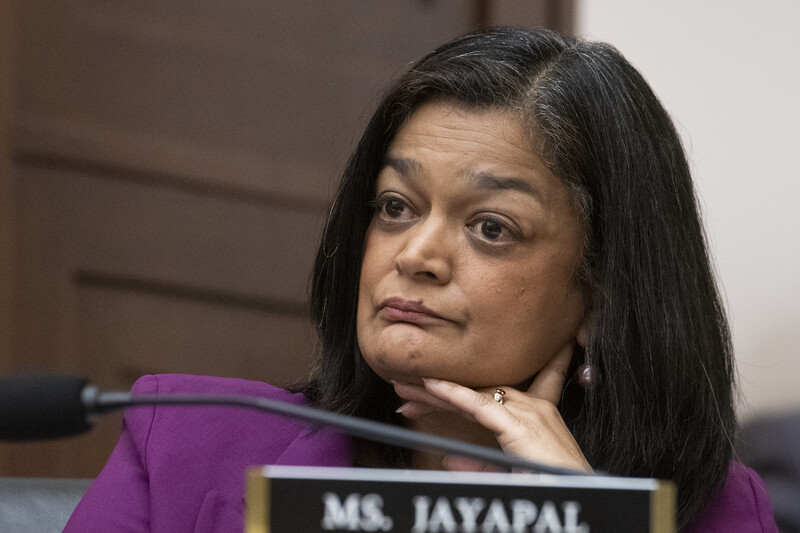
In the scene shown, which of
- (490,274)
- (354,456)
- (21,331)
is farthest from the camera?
(21,331)

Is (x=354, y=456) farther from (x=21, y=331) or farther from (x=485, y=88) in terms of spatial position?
(x=21, y=331)

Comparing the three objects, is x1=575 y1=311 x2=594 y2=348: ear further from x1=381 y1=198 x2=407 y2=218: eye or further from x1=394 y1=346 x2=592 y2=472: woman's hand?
x1=381 y1=198 x2=407 y2=218: eye

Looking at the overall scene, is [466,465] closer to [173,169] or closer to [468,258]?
[468,258]

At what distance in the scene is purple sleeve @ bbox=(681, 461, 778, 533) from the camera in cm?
142

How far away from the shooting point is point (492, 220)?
1406 mm

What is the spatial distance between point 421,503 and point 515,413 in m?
0.71

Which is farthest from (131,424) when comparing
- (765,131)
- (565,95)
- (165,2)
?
(765,131)

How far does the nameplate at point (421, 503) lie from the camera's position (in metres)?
0.68

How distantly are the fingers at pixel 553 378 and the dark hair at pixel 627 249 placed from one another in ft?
0.12

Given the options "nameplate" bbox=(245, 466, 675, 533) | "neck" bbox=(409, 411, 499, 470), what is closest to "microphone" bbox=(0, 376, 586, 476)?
"nameplate" bbox=(245, 466, 675, 533)

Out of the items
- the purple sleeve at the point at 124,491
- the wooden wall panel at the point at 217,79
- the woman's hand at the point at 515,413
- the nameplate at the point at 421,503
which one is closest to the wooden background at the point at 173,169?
the wooden wall panel at the point at 217,79

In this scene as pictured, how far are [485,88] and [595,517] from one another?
88 centimetres

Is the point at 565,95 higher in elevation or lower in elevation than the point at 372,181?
higher

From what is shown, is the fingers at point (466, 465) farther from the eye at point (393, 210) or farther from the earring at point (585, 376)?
the eye at point (393, 210)
